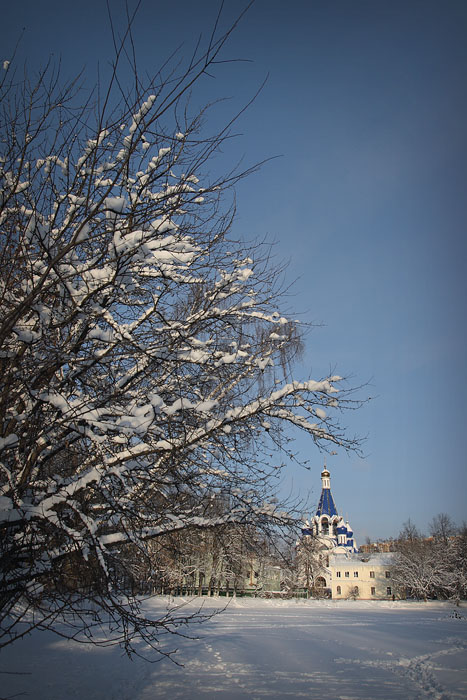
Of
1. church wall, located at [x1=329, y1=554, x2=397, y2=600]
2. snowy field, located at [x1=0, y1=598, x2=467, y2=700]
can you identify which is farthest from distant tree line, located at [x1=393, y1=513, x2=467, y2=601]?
snowy field, located at [x1=0, y1=598, x2=467, y2=700]

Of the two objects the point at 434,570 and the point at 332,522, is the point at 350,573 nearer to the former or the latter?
the point at 332,522

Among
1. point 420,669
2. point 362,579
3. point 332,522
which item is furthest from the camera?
point 332,522

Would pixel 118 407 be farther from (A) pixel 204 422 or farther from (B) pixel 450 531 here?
(B) pixel 450 531

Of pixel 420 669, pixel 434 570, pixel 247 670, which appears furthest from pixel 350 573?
pixel 247 670

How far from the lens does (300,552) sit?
4.83m

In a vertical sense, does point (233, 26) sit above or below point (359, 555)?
above

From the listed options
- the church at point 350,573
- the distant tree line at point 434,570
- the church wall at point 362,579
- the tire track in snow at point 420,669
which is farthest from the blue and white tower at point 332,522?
the tire track in snow at point 420,669

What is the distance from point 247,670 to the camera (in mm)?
9117

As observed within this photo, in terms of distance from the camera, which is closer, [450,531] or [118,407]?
[118,407]

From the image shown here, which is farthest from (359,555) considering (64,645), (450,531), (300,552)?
(300,552)

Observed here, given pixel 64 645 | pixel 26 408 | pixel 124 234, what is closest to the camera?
pixel 124 234

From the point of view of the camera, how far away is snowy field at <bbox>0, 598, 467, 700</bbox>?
7293mm

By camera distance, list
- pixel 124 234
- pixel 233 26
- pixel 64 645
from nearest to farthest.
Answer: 1. pixel 233 26
2. pixel 124 234
3. pixel 64 645

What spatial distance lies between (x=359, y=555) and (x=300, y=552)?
232 ft
